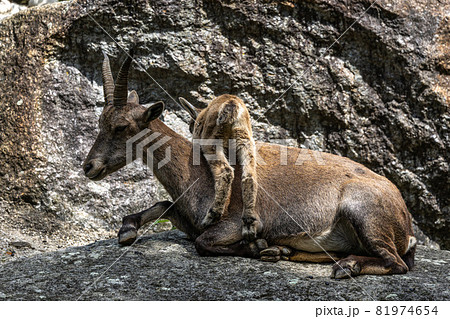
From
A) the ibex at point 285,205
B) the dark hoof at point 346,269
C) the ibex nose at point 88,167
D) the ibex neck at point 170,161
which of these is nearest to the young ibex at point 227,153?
the ibex at point 285,205

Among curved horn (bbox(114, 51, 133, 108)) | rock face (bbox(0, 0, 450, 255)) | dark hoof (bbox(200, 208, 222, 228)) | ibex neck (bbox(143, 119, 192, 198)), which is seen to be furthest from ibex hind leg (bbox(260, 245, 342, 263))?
rock face (bbox(0, 0, 450, 255))

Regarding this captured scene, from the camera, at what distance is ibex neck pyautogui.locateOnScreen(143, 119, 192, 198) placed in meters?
6.61

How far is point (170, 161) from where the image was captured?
670 centimetres

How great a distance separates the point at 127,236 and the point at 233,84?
11.6 feet

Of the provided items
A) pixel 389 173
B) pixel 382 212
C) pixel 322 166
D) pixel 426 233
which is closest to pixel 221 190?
pixel 322 166

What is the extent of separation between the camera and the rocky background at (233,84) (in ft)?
27.3

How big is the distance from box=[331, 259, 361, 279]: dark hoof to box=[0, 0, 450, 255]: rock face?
11.1 feet

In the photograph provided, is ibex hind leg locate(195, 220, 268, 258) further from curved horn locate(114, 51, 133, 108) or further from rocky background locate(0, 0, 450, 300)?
rocky background locate(0, 0, 450, 300)

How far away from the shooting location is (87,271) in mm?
5578

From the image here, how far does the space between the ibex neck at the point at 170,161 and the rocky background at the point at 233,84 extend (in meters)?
1.96

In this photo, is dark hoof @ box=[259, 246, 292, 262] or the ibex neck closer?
dark hoof @ box=[259, 246, 292, 262]

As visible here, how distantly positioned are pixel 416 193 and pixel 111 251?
5001 millimetres

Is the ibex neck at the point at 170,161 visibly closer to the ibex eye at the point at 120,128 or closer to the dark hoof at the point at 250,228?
the ibex eye at the point at 120,128

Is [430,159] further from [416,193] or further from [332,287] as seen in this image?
[332,287]
